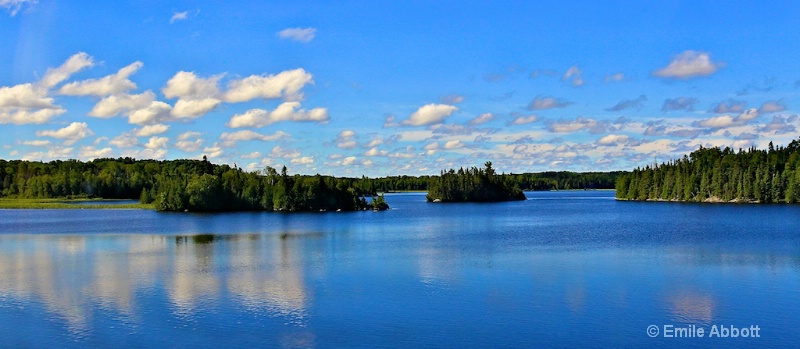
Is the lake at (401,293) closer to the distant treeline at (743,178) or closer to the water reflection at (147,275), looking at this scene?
the water reflection at (147,275)

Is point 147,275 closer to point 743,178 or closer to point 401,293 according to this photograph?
point 401,293

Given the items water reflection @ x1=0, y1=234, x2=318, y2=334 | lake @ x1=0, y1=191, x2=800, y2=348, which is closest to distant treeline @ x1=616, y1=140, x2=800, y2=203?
lake @ x1=0, y1=191, x2=800, y2=348

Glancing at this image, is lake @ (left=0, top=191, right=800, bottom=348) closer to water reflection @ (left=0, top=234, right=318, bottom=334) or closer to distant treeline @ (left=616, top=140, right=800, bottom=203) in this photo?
water reflection @ (left=0, top=234, right=318, bottom=334)

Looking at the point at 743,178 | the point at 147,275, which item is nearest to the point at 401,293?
the point at 147,275

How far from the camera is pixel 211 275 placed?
144 ft

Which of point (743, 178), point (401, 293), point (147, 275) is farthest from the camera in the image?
point (743, 178)

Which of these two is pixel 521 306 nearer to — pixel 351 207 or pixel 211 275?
pixel 211 275

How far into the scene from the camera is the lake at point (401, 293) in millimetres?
27844

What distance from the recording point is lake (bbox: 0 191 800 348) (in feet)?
91.4

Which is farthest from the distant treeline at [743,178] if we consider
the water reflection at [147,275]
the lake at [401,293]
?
the water reflection at [147,275]

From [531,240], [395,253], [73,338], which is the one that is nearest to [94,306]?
[73,338]

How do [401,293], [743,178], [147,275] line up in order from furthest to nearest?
1. [743,178]
2. [147,275]
3. [401,293]

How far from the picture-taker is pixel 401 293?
36812 millimetres

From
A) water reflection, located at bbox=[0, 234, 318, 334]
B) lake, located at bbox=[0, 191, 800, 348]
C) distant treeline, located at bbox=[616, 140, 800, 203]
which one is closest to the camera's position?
lake, located at bbox=[0, 191, 800, 348]
